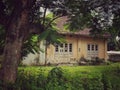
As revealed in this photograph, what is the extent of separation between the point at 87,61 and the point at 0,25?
862 inches

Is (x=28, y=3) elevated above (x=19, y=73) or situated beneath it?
elevated above

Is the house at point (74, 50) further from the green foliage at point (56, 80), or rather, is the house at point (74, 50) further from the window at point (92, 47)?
the green foliage at point (56, 80)

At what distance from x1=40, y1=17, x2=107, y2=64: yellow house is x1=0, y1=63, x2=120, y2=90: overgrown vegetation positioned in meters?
17.4

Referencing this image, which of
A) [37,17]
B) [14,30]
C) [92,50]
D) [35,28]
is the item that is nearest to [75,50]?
[92,50]

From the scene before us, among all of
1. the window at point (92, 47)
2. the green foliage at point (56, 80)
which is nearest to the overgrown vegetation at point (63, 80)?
the green foliage at point (56, 80)

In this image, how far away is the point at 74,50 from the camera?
31.0 metres

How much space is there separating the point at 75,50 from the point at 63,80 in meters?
21.4

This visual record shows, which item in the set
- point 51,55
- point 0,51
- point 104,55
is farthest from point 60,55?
point 0,51

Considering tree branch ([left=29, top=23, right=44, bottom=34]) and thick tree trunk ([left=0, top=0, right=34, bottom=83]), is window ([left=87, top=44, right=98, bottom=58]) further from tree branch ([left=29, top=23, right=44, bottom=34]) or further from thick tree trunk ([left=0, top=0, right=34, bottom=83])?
thick tree trunk ([left=0, top=0, right=34, bottom=83])

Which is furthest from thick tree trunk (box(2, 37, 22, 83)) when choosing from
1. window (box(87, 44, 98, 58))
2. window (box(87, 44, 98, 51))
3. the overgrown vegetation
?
window (box(87, 44, 98, 51))

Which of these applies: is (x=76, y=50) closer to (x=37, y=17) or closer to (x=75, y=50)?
(x=75, y=50)

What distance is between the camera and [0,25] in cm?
959

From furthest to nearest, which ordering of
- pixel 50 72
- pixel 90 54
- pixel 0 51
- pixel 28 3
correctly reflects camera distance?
pixel 90 54
pixel 0 51
pixel 50 72
pixel 28 3

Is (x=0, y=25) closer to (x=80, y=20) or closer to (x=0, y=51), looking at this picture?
(x=0, y=51)
